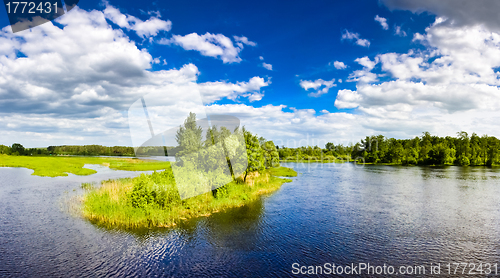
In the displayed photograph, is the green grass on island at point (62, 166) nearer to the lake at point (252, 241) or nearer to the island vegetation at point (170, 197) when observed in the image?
the island vegetation at point (170, 197)

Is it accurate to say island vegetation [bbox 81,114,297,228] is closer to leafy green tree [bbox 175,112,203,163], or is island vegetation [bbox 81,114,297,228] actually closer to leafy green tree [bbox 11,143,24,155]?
leafy green tree [bbox 175,112,203,163]

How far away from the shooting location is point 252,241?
23.9 meters

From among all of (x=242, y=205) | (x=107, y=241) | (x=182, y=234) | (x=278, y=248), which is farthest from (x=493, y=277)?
(x=107, y=241)

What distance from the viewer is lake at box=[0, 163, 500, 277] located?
1856 cm

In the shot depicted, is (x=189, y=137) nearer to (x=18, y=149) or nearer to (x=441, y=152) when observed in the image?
(x=441, y=152)

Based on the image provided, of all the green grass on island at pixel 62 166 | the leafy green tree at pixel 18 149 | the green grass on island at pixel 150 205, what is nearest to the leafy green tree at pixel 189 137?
the green grass on island at pixel 62 166

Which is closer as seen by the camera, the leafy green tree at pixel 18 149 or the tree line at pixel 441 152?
the tree line at pixel 441 152

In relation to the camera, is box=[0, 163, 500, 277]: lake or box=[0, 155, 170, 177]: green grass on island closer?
box=[0, 163, 500, 277]: lake

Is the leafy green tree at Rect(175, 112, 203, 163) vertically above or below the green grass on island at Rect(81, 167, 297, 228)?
above

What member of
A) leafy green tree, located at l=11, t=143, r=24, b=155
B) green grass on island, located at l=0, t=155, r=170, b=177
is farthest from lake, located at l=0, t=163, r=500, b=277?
leafy green tree, located at l=11, t=143, r=24, b=155

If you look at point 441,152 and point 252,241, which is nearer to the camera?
point 252,241

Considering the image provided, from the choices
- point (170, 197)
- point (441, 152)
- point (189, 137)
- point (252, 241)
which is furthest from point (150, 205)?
point (441, 152)

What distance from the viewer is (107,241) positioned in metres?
22.8

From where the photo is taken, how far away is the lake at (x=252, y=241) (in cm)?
1856
